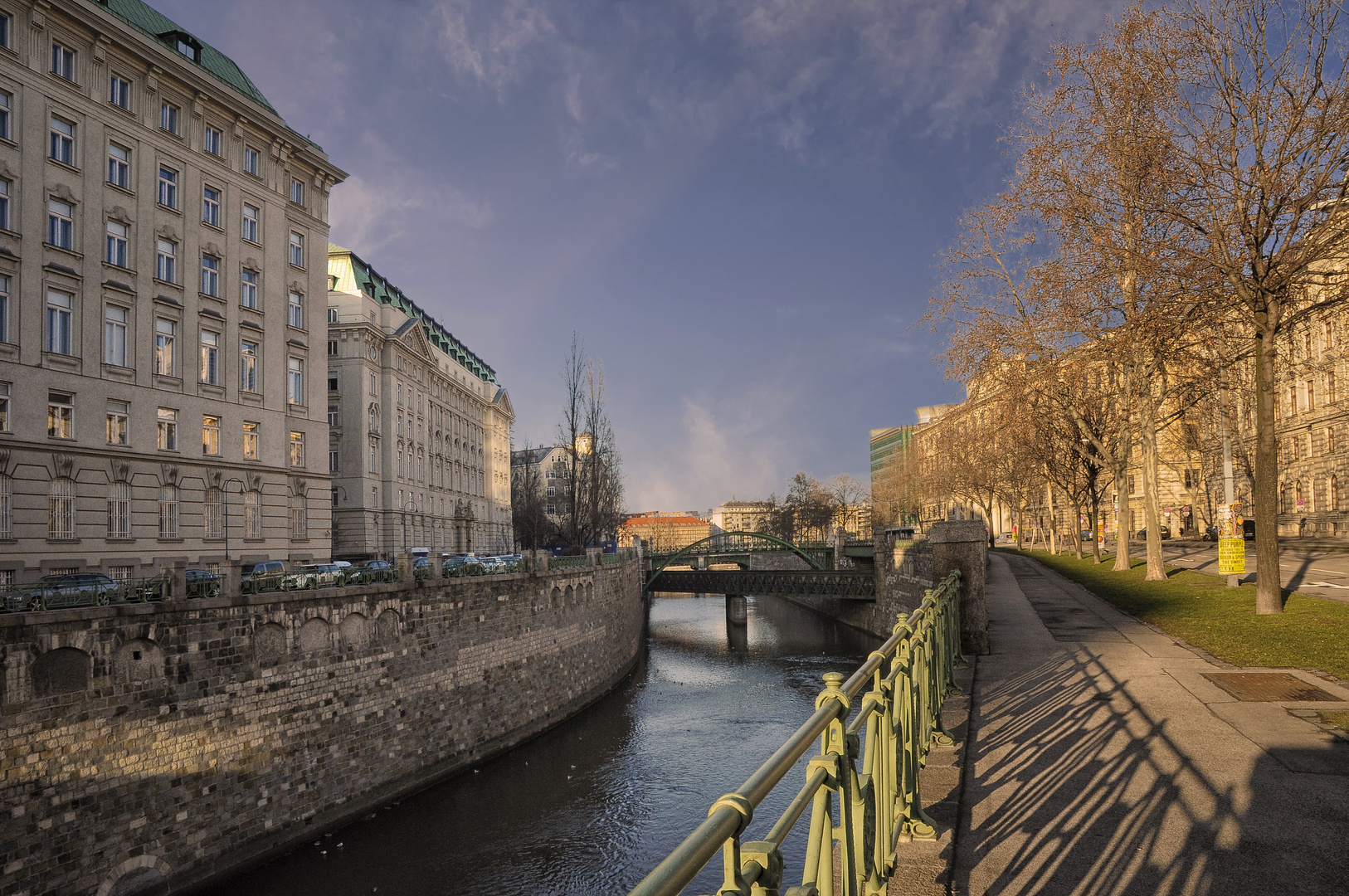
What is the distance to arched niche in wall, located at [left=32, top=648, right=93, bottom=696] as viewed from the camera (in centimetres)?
1393

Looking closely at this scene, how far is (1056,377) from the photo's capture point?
83.8 ft

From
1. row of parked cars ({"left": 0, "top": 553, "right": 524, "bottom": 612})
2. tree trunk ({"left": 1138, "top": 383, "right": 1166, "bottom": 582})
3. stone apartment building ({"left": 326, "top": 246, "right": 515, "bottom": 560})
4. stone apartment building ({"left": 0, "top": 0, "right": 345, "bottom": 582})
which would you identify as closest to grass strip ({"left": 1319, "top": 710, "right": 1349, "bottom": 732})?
tree trunk ({"left": 1138, "top": 383, "right": 1166, "bottom": 582})

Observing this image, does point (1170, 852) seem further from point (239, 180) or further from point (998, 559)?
point (998, 559)

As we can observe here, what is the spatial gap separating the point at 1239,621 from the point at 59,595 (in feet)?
71.7

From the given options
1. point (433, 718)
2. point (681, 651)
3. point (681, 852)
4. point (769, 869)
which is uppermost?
point (681, 852)

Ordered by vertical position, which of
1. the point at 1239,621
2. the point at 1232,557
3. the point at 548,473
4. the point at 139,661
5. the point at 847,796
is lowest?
the point at 139,661

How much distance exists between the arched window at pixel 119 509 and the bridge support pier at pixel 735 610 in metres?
40.0

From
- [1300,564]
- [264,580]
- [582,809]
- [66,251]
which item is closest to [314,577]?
[264,580]

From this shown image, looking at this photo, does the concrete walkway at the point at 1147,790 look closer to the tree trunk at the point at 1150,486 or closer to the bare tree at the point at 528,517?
the tree trunk at the point at 1150,486

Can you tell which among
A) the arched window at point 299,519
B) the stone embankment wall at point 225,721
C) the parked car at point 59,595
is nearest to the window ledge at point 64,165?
the arched window at point 299,519

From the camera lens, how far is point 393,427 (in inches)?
2131

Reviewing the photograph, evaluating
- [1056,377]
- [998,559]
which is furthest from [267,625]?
[998,559]

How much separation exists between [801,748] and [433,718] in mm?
21922

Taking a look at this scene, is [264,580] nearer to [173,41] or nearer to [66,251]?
[66,251]
